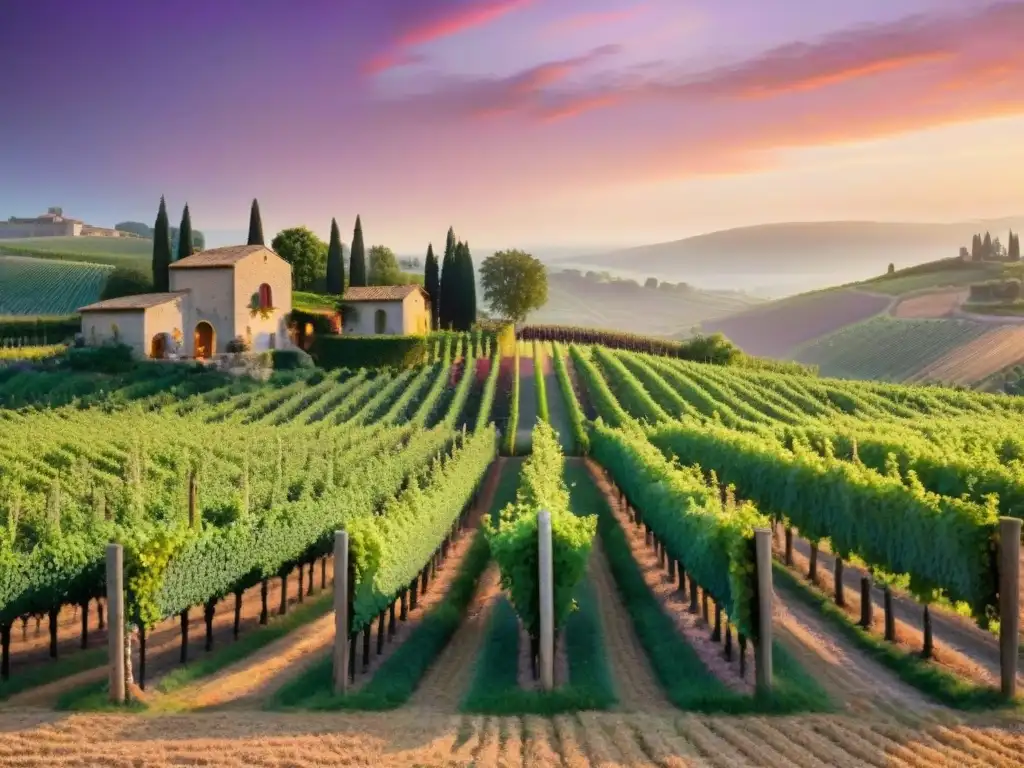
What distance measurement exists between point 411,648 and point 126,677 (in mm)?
3612

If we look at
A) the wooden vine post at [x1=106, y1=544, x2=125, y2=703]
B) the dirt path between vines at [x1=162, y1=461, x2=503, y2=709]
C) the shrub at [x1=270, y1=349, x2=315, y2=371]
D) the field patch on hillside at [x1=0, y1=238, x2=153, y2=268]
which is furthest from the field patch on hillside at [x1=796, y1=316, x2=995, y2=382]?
the field patch on hillside at [x1=0, y1=238, x2=153, y2=268]

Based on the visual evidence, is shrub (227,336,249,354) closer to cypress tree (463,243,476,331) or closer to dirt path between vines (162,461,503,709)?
cypress tree (463,243,476,331)

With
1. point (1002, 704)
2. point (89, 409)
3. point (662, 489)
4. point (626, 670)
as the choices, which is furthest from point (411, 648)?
point (89, 409)

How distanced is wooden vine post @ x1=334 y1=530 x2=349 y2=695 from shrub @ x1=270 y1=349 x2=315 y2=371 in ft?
141

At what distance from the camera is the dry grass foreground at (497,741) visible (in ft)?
24.4

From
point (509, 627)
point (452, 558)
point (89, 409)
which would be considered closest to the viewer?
point (509, 627)

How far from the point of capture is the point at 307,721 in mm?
8578

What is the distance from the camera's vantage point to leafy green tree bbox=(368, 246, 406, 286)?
82.1 m

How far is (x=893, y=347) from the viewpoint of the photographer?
89.8 m

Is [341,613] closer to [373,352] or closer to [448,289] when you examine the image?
[373,352]

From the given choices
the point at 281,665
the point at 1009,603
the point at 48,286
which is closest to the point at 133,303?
the point at 281,665

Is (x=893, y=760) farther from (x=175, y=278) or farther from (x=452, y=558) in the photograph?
(x=175, y=278)

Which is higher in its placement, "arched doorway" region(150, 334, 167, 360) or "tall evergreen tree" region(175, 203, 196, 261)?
"tall evergreen tree" region(175, 203, 196, 261)

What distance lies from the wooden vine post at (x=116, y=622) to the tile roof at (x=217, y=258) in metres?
44.4
